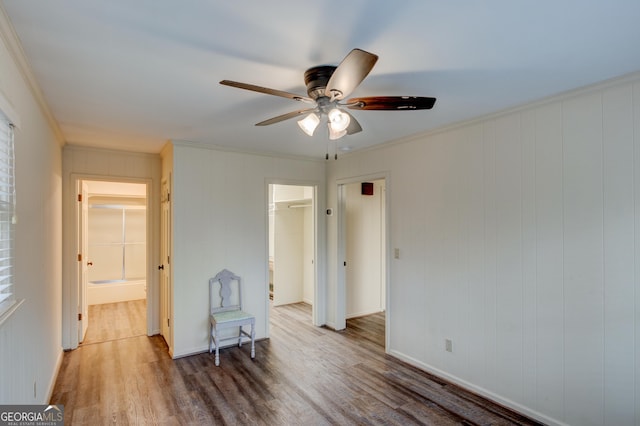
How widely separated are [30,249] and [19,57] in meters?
1.24

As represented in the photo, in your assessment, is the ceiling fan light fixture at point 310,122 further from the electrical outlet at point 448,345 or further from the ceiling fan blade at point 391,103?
the electrical outlet at point 448,345

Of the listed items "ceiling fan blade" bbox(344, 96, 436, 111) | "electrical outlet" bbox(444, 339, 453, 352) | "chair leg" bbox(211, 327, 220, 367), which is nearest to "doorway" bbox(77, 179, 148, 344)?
"chair leg" bbox(211, 327, 220, 367)

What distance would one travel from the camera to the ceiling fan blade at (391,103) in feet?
6.29

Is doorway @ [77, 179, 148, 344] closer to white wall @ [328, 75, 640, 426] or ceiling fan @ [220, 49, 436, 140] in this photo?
white wall @ [328, 75, 640, 426]

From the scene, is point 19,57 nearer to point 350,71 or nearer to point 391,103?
point 350,71

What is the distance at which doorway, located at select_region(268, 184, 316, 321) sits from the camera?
5.99m

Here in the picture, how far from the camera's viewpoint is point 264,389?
10.1 feet

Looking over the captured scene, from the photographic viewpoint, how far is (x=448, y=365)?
3254 millimetres

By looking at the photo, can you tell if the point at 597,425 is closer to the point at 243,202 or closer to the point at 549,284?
the point at 549,284

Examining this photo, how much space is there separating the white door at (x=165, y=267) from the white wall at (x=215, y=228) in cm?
25

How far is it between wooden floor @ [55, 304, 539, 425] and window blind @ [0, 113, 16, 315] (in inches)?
58.7

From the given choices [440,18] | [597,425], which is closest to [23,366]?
[440,18]

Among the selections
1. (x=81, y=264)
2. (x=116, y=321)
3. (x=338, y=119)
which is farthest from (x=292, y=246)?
(x=338, y=119)

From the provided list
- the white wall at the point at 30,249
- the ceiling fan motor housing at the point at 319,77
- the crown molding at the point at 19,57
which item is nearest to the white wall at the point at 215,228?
the white wall at the point at 30,249
